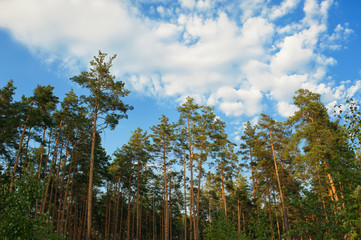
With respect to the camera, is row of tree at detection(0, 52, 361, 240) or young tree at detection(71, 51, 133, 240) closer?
row of tree at detection(0, 52, 361, 240)

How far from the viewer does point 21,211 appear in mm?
5477

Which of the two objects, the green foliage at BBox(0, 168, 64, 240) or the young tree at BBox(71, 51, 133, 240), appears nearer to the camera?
the green foliage at BBox(0, 168, 64, 240)

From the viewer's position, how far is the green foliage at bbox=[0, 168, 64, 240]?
17.4 ft

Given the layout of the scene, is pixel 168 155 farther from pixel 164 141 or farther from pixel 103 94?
pixel 103 94

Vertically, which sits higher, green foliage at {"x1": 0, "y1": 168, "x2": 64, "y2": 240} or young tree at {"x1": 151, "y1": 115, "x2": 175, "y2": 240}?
young tree at {"x1": 151, "y1": 115, "x2": 175, "y2": 240}

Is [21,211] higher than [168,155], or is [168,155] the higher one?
[168,155]

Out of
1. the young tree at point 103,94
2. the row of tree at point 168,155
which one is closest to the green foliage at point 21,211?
the row of tree at point 168,155

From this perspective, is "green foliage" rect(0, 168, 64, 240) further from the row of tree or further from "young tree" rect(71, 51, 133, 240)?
"young tree" rect(71, 51, 133, 240)

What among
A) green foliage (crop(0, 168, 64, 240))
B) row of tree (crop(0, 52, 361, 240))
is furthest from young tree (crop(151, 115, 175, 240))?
green foliage (crop(0, 168, 64, 240))

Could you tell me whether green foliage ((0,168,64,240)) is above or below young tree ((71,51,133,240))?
below

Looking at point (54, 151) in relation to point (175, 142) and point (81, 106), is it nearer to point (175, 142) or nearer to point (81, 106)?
point (81, 106)

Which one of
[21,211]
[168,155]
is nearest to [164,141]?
[168,155]

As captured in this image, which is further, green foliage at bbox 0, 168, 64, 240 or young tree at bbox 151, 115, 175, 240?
young tree at bbox 151, 115, 175, 240

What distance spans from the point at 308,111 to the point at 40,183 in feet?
70.1
